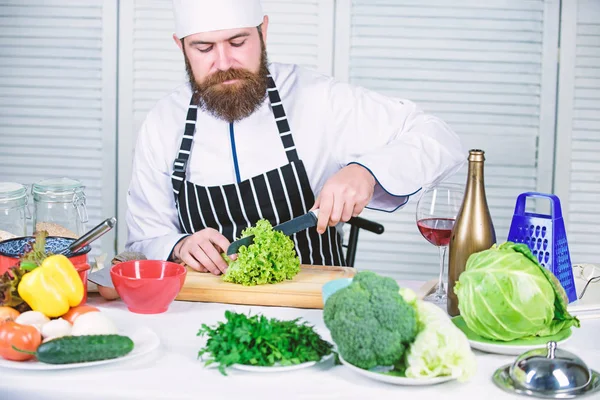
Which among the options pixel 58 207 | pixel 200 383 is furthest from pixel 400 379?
pixel 58 207

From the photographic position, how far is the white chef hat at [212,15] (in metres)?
2.49

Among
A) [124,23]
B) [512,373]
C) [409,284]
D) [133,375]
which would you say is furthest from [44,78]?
[512,373]

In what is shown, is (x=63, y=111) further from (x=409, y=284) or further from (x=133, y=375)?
(x=133, y=375)

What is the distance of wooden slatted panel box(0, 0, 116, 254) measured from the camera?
3873 millimetres

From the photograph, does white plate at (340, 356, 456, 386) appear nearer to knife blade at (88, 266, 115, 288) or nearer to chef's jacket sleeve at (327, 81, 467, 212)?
knife blade at (88, 266, 115, 288)

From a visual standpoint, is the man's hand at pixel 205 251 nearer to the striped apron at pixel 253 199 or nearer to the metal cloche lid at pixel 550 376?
the striped apron at pixel 253 199

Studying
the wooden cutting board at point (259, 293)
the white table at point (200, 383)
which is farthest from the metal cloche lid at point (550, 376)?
the wooden cutting board at point (259, 293)

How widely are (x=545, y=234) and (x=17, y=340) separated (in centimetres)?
114

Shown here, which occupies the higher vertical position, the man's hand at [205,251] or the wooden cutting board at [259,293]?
the man's hand at [205,251]

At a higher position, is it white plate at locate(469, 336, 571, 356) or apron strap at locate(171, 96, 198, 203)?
apron strap at locate(171, 96, 198, 203)

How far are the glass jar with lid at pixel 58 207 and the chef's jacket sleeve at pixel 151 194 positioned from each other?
1.32ft

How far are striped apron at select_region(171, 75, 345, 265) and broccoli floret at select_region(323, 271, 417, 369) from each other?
1100 millimetres

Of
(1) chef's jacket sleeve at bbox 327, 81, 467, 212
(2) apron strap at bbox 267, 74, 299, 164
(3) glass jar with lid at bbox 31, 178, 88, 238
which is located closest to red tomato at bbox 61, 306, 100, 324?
(3) glass jar with lid at bbox 31, 178, 88, 238

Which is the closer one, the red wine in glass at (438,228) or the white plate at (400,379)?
the white plate at (400,379)
